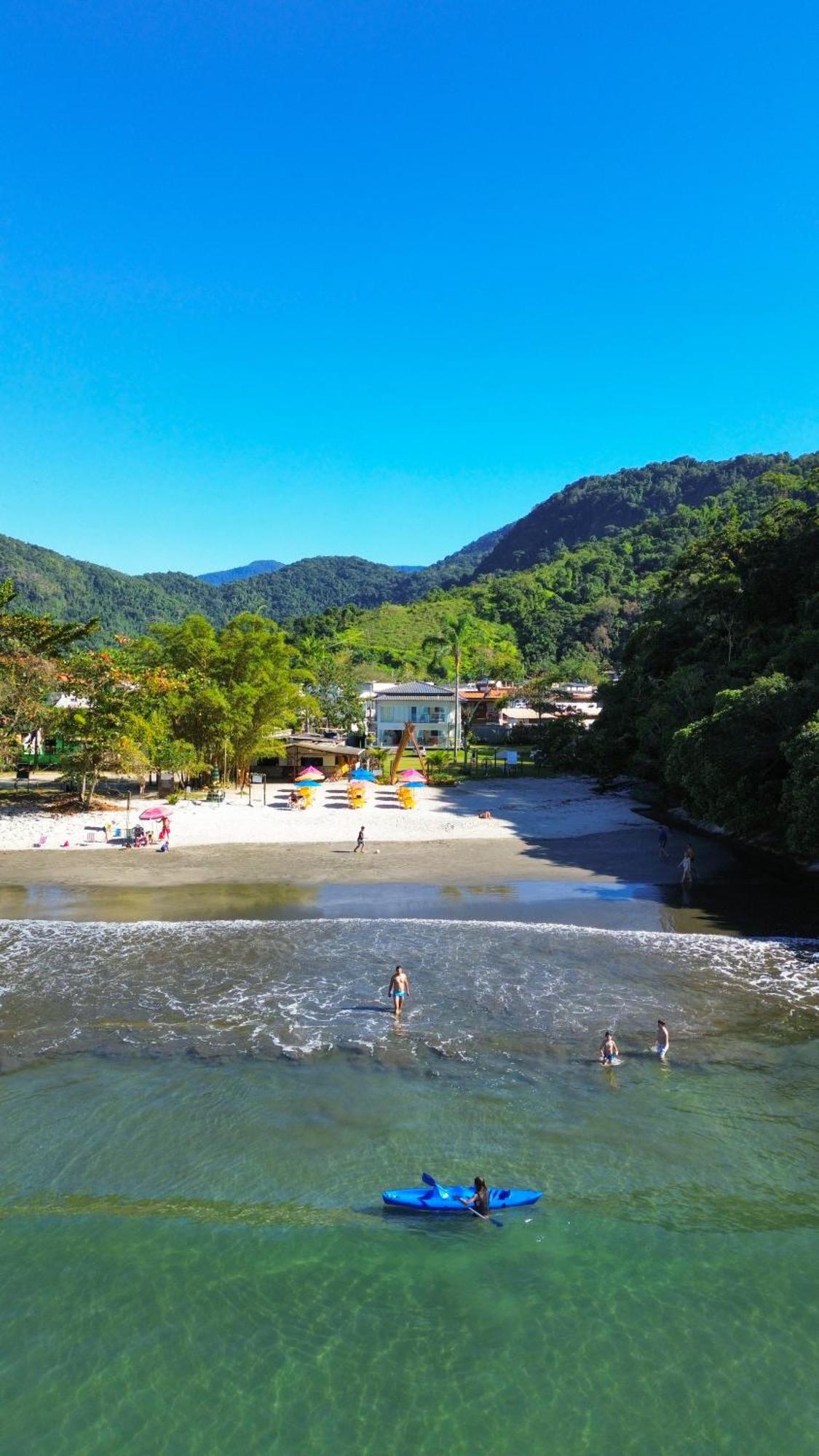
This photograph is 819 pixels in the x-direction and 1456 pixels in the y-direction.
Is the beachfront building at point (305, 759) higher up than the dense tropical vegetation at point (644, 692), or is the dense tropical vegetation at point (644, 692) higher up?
the dense tropical vegetation at point (644, 692)

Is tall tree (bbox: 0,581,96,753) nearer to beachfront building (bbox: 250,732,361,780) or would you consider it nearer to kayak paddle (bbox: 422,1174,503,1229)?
beachfront building (bbox: 250,732,361,780)

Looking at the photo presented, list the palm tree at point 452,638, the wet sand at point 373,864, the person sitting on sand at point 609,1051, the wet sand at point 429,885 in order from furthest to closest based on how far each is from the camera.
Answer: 1. the palm tree at point 452,638
2. the wet sand at point 373,864
3. the wet sand at point 429,885
4. the person sitting on sand at point 609,1051

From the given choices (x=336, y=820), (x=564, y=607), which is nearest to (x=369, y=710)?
(x=336, y=820)

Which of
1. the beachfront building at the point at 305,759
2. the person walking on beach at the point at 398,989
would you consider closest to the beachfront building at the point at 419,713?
the beachfront building at the point at 305,759

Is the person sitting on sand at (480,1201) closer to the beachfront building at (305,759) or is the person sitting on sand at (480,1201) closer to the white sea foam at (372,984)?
the white sea foam at (372,984)

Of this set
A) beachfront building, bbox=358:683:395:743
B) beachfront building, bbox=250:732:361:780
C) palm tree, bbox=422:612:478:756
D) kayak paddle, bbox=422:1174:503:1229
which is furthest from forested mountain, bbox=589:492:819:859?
palm tree, bbox=422:612:478:756

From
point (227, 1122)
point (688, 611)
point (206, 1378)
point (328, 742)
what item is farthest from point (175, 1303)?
point (688, 611)

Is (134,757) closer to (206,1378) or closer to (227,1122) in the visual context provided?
(227,1122)
